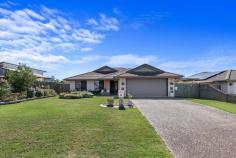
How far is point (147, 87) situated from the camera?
3341 centimetres

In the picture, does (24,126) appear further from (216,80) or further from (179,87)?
(216,80)

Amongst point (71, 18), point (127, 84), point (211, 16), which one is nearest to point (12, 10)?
point (71, 18)

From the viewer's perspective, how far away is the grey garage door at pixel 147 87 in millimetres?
33312

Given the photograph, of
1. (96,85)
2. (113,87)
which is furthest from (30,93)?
(113,87)

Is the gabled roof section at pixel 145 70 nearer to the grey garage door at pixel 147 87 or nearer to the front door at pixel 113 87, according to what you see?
the grey garage door at pixel 147 87

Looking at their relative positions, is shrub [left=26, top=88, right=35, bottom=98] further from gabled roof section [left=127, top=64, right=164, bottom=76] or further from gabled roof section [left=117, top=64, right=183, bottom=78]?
gabled roof section [left=127, top=64, right=164, bottom=76]

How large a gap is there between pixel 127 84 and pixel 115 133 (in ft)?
80.9

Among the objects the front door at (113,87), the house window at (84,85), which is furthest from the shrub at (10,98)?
the front door at (113,87)

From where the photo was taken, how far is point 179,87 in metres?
33.6

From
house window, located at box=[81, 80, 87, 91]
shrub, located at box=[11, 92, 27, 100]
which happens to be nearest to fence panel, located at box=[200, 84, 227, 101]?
house window, located at box=[81, 80, 87, 91]

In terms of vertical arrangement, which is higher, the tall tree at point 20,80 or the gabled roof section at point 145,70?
the gabled roof section at point 145,70

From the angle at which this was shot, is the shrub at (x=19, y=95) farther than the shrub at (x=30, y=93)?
No

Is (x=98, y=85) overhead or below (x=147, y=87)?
overhead

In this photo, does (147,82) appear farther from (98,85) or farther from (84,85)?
(84,85)
